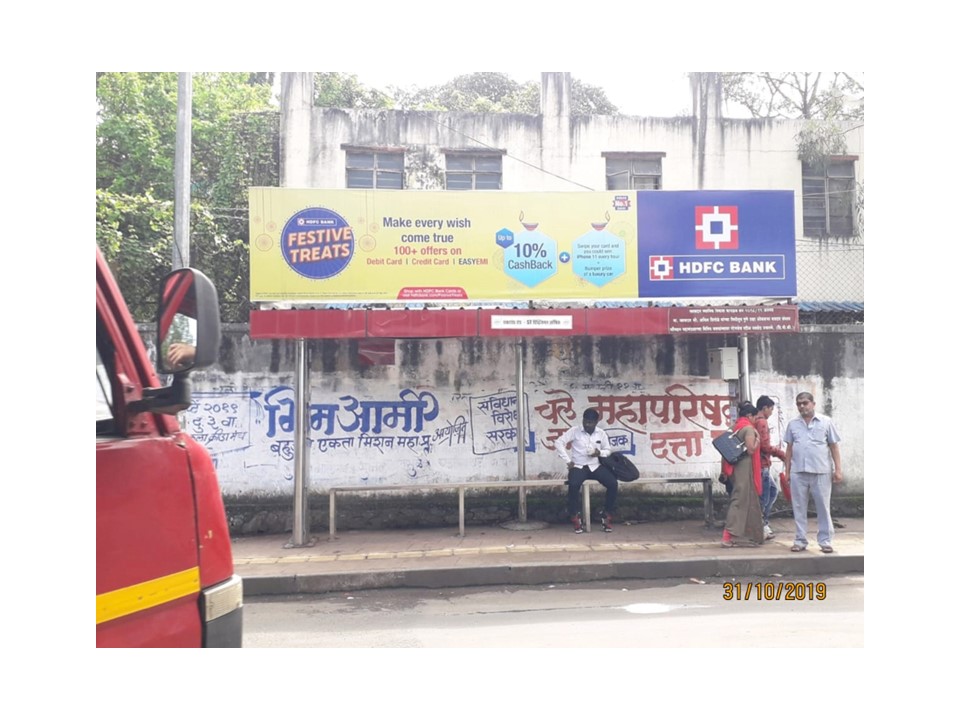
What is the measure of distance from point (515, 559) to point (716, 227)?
162 inches

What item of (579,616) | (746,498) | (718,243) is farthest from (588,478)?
(718,243)

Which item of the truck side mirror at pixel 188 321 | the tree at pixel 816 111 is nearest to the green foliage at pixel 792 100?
the tree at pixel 816 111

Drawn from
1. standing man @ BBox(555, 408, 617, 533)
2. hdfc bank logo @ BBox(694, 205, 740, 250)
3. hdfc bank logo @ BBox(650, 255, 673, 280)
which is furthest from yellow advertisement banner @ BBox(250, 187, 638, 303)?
standing man @ BBox(555, 408, 617, 533)

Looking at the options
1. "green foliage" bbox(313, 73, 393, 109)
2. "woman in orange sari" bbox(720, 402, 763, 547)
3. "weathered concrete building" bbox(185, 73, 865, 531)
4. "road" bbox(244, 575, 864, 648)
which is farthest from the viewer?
"green foliage" bbox(313, 73, 393, 109)

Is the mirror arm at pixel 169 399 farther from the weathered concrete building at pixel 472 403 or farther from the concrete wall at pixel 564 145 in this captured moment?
the concrete wall at pixel 564 145

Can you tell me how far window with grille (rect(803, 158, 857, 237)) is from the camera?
11594 millimetres

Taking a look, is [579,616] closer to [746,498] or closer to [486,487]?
[746,498]

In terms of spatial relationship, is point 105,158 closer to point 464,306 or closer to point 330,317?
point 330,317

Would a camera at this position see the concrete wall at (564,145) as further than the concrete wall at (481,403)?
Yes

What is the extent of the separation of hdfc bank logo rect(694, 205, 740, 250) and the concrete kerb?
10.8ft

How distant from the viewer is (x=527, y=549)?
707 centimetres

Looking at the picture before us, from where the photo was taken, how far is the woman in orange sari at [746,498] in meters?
7.21
